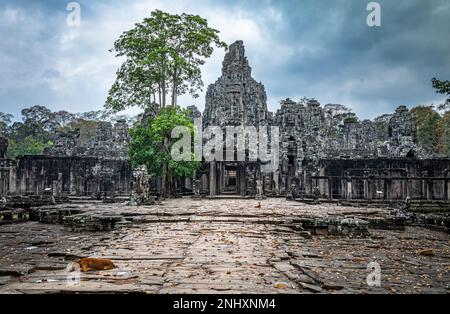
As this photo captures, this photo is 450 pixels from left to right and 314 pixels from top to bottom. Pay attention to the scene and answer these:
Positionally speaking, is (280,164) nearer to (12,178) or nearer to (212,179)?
(212,179)

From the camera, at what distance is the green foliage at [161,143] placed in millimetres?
22234

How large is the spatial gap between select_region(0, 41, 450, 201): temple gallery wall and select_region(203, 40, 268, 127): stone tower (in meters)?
0.13

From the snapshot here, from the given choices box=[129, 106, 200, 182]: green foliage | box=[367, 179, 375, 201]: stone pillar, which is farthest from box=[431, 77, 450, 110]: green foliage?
box=[129, 106, 200, 182]: green foliage

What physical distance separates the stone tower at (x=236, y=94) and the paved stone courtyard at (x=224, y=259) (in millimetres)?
20542

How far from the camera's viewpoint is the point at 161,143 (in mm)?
24328

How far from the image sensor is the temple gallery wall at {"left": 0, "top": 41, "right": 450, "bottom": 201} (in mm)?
25719

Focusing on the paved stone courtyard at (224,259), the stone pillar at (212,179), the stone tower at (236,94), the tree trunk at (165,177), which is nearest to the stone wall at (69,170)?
the tree trunk at (165,177)

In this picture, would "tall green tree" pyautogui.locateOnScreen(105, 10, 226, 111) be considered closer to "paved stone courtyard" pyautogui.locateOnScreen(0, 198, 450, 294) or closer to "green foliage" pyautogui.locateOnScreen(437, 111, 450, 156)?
"paved stone courtyard" pyautogui.locateOnScreen(0, 198, 450, 294)

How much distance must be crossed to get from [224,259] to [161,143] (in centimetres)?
1940

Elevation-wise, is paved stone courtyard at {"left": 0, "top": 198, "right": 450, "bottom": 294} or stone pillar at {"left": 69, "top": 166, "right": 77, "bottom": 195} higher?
stone pillar at {"left": 69, "top": 166, "right": 77, "bottom": 195}

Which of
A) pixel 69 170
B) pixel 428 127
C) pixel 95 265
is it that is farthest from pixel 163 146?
pixel 428 127

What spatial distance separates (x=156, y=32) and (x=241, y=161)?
10924 mm

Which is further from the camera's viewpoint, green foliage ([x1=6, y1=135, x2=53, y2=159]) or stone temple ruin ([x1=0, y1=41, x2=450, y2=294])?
green foliage ([x1=6, y1=135, x2=53, y2=159])
